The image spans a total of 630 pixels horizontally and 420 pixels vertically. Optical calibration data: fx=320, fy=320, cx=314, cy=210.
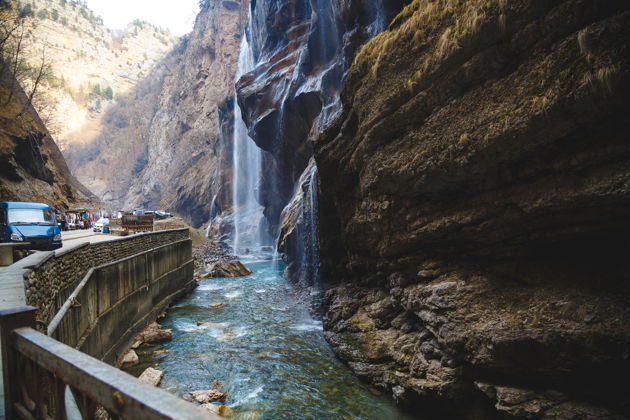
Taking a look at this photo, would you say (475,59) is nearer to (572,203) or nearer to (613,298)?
(572,203)

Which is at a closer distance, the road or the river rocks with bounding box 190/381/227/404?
the river rocks with bounding box 190/381/227/404

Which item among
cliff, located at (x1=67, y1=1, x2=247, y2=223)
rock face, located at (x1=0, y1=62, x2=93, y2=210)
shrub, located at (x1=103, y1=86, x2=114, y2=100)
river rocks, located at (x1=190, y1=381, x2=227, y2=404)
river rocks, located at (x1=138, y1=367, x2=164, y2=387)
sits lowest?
river rocks, located at (x1=190, y1=381, x2=227, y2=404)

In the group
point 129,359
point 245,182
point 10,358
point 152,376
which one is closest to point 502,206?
point 10,358

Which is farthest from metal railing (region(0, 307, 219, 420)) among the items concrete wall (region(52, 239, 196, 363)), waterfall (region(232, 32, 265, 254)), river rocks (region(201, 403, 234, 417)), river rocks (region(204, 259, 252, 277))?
waterfall (region(232, 32, 265, 254))

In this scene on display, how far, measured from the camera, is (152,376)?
9.38 metres

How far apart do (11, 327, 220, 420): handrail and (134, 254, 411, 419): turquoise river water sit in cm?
648

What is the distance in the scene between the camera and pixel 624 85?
520 cm

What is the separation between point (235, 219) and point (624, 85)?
49266mm

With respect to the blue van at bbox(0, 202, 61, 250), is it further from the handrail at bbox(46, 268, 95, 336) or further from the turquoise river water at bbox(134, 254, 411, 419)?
the turquoise river water at bbox(134, 254, 411, 419)

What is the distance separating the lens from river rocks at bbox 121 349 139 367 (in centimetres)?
1073

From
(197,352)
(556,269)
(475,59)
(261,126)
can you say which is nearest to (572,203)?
(556,269)

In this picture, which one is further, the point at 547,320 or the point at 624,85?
the point at 547,320

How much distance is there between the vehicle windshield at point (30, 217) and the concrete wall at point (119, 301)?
3699mm

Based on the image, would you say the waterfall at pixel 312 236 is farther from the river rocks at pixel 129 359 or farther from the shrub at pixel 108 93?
the shrub at pixel 108 93
